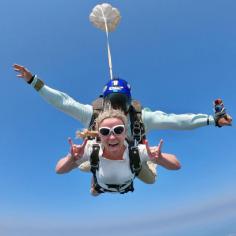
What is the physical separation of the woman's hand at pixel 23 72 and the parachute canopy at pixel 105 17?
2689mm

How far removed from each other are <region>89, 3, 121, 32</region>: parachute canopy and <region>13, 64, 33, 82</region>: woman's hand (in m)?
2.69

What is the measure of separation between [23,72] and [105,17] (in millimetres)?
2868

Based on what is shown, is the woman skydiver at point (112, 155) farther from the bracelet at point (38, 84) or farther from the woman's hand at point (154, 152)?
the bracelet at point (38, 84)

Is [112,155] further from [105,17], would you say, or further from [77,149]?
[105,17]

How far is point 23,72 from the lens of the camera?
22.3 feet

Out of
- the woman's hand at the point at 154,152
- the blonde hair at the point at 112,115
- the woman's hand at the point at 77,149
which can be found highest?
the blonde hair at the point at 112,115

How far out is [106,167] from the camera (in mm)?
5660

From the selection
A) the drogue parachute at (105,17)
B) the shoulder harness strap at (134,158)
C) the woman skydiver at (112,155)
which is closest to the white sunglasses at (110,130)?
the woman skydiver at (112,155)

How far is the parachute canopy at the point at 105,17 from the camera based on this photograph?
865 cm

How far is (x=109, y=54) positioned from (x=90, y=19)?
168 cm

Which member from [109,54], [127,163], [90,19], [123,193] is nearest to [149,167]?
Answer: [123,193]

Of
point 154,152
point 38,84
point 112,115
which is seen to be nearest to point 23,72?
point 38,84

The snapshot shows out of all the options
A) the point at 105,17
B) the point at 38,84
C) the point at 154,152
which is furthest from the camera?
the point at 105,17

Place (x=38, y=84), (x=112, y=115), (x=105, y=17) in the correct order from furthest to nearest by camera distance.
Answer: (x=105, y=17) → (x=38, y=84) → (x=112, y=115)
